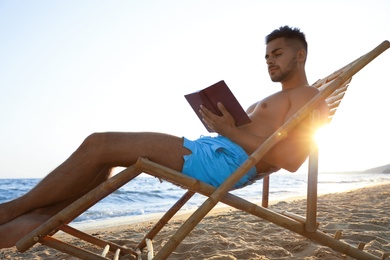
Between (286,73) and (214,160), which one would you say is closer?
(214,160)

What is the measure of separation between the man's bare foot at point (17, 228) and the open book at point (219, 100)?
3.13 ft

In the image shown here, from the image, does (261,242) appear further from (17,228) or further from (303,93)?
(17,228)

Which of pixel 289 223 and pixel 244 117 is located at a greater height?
pixel 244 117

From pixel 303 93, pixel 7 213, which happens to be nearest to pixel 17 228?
pixel 7 213

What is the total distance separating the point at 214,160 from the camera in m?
1.90

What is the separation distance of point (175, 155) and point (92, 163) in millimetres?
420

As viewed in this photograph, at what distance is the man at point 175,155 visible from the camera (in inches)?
65.6

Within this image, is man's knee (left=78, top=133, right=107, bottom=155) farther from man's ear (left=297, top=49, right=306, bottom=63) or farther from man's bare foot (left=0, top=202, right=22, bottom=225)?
man's ear (left=297, top=49, right=306, bottom=63)

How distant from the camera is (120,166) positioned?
1.85 metres

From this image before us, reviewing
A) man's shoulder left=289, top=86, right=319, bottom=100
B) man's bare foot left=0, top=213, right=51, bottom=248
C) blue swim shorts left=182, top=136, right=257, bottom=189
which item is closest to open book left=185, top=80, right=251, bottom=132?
blue swim shorts left=182, top=136, right=257, bottom=189

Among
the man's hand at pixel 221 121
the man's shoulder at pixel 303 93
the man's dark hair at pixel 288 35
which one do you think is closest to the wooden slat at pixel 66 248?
the man's hand at pixel 221 121

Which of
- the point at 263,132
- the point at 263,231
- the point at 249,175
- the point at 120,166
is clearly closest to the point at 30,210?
the point at 120,166

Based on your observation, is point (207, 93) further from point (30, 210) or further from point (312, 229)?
point (30, 210)

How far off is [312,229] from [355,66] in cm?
93
